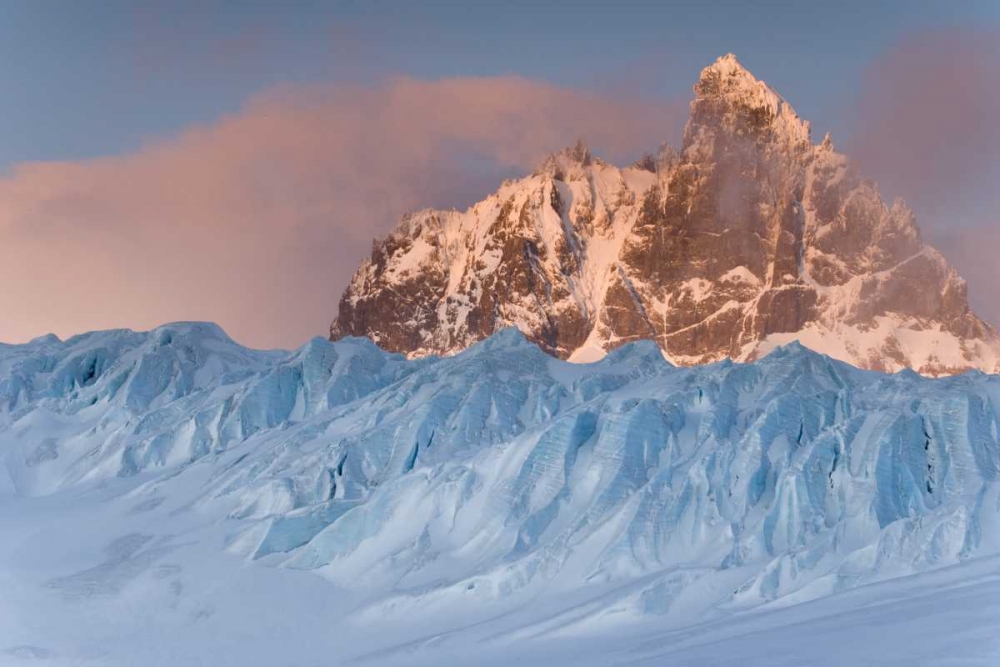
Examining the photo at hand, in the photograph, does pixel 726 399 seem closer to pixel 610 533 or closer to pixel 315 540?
pixel 610 533

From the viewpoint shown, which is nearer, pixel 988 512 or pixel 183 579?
pixel 988 512

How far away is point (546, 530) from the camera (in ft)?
197

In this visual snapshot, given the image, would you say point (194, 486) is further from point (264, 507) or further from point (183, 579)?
point (183, 579)

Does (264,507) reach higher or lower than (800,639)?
higher

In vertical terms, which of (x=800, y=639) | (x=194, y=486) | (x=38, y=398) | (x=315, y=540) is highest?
(x=38, y=398)

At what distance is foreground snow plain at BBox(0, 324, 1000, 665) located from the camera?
48188 millimetres

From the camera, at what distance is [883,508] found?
54.5m

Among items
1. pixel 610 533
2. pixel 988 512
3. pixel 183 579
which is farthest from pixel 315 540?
pixel 988 512

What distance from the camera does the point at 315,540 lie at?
63.8 m

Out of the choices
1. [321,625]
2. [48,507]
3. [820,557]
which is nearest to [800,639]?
[820,557]

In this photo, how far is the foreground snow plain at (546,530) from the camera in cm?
4819

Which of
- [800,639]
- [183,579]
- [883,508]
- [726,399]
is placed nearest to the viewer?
[800,639]

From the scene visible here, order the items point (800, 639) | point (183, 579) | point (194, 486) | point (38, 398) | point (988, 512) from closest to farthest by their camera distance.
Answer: point (800, 639) < point (988, 512) < point (183, 579) < point (194, 486) < point (38, 398)

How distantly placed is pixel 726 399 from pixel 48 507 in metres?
37.7
